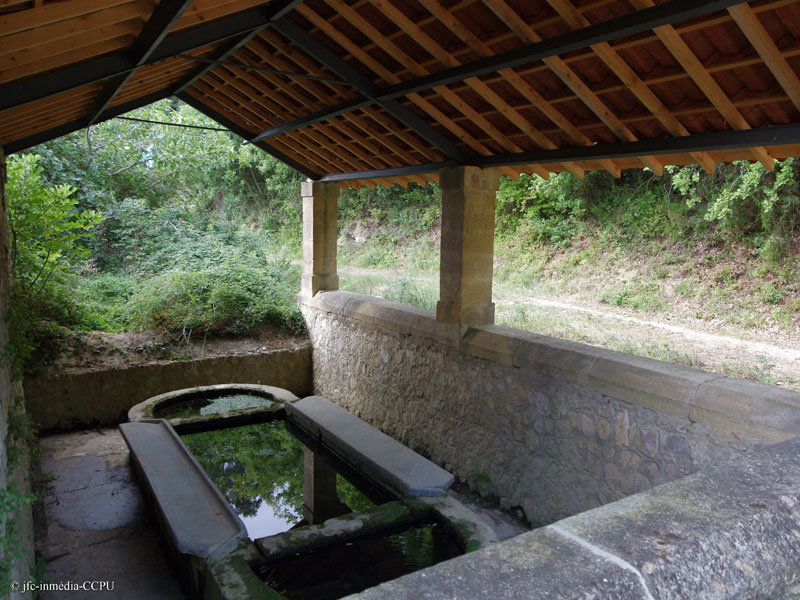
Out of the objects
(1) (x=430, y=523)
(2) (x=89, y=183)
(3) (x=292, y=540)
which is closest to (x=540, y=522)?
(1) (x=430, y=523)

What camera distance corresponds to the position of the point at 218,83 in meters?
7.44

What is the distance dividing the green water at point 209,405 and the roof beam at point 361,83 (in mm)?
4224

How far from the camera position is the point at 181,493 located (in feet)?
16.6

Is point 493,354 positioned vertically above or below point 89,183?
below

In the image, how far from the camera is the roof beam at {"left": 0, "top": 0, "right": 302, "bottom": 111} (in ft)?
13.9

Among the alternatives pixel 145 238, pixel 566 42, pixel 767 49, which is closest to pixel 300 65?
pixel 566 42

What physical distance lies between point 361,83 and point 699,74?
325 cm

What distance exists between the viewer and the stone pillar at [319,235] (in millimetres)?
9398

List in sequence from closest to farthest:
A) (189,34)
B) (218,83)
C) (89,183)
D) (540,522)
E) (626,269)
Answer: (189,34), (540,522), (218,83), (626,269), (89,183)

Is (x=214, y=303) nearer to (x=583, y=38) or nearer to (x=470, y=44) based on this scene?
(x=470, y=44)

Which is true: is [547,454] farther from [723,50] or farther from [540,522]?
[723,50]

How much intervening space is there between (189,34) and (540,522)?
5.56 metres

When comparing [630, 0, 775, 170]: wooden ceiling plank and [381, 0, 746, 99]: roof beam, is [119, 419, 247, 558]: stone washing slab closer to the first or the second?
[381, 0, 746, 99]: roof beam

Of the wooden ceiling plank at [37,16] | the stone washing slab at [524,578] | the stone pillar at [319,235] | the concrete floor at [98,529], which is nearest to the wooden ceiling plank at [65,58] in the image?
the wooden ceiling plank at [37,16]
